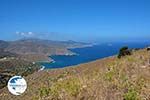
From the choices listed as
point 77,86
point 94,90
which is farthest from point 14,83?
point 94,90

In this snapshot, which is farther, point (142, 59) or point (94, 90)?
point (142, 59)

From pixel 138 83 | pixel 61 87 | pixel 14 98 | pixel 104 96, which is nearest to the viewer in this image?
pixel 104 96

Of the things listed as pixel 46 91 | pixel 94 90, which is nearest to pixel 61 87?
pixel 46 91

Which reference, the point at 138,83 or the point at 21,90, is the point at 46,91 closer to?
the point at 21,90

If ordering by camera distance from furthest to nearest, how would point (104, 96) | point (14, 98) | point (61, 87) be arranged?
1. point (14, 98)
2. point (61, 87)
3. point (104, 96)

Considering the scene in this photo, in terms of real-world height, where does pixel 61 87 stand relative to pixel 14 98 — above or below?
above

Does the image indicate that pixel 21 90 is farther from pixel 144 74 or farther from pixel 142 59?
pixel 142 59

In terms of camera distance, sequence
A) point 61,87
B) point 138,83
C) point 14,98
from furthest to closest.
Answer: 1. point 14,98
2. point 61,87
3. point 138,83

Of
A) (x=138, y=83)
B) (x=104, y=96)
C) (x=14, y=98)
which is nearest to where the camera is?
(x=104, y=96)

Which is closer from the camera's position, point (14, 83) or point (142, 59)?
point (14, 83)
